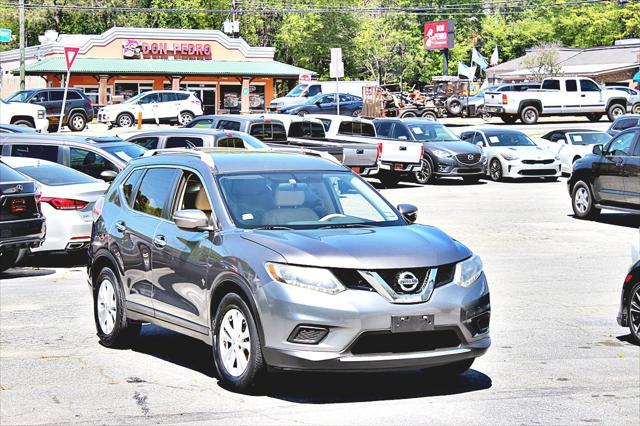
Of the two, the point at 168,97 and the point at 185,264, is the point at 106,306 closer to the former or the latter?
the point at 185,264

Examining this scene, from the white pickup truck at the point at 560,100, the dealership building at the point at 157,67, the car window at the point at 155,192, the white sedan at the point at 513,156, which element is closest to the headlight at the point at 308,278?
the car window at the point at 155,192

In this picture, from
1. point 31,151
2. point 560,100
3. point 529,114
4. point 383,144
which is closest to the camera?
point 31,151

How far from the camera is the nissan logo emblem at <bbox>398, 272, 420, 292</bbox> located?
7.62 meters

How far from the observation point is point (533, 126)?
4925 centimetres

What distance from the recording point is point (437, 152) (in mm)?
31406

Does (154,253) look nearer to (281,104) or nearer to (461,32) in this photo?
(281,104)

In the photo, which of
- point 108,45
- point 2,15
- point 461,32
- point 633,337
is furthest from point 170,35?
point 633,337

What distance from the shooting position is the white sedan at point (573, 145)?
3300 centimetres

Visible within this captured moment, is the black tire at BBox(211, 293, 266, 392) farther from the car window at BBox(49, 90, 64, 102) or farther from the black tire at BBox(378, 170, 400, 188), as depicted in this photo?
the car window at BBox(49, 90, 64, 102)

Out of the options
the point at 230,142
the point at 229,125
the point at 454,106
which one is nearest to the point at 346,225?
the point at 230,142

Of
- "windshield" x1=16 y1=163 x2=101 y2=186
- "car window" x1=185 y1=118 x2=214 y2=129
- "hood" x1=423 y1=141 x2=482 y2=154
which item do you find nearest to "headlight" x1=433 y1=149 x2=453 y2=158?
"hood" x1=423 y1=141 x2=482 y2=154

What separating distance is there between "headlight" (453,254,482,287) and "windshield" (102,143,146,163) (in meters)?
11.3

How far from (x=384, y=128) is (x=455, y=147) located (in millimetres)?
2108

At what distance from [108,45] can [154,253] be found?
62.9 metres
